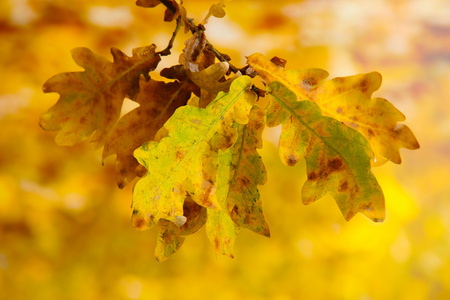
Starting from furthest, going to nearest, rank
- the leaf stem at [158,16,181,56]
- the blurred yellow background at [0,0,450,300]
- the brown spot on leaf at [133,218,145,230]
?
the blurred yellow background at [0,0,450,300]
the leaf stem at [158,16,181,56]
the brown spot on leaf at [133,218,145,230]

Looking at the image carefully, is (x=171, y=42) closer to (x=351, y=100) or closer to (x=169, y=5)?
(x=169, y=5)

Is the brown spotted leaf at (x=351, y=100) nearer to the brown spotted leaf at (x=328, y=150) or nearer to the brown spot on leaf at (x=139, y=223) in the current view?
the brown spotted leaf at (x=328, y=150)

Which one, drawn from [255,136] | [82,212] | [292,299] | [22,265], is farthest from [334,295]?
[255,136]

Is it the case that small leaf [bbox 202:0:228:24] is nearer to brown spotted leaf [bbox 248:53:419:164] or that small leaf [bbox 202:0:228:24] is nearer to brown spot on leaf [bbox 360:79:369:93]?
brown spotted leaf [bbox 248:53:419:164]

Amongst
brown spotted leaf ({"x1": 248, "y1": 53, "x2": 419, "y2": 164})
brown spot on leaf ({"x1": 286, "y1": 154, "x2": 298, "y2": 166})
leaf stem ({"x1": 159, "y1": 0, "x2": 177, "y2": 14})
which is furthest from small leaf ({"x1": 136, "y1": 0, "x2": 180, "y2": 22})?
brown spot on leaf ({"x1": 286, "y1": 154, "x2": 298, "y2": 166})

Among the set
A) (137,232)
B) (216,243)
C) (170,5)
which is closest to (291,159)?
(216,243)

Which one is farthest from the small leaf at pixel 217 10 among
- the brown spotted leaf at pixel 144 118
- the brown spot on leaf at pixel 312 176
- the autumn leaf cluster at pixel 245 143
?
the brown spot on leaf at pixel 312 176

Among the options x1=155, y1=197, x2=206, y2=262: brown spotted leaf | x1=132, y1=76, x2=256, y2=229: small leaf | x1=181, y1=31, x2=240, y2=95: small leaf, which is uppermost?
x1=181, y1=31, x2=240, y2=95: small leaf
